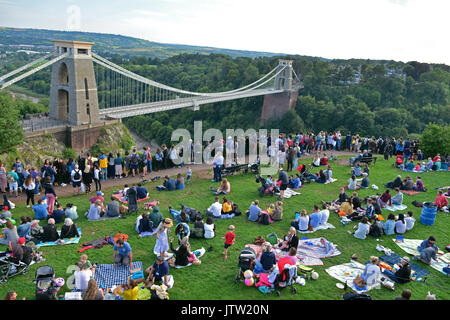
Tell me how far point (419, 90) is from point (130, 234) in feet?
183

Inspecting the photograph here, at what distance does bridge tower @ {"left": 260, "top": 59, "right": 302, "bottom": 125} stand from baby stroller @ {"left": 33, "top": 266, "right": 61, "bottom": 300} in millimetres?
51409

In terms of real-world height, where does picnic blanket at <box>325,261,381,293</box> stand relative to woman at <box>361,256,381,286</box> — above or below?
below

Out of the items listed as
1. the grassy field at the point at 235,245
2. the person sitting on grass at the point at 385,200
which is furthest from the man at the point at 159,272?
the person sitting on grass at the point at 385,200

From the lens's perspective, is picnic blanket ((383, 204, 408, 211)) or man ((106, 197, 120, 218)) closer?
man ((106, 197, 120, 218))

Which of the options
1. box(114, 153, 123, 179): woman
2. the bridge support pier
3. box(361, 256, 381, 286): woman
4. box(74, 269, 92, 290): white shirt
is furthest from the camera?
the bridge support pier

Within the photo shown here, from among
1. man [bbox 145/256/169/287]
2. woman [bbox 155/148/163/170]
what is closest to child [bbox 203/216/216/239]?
man [bbox 145/256/169/287]

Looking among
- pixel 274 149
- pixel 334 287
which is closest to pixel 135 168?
pixel 274 149

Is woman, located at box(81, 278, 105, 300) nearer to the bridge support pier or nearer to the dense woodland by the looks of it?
the dense woodland

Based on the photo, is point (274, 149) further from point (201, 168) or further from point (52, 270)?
point (52, 270)

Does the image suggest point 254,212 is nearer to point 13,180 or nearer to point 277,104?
point 13,180

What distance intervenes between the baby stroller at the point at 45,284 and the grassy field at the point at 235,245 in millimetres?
229

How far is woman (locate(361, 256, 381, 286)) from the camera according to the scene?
733 cm

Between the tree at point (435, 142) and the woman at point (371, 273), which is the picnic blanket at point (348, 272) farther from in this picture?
the tree at point (435, 142)

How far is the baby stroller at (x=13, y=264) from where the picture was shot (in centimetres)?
746
